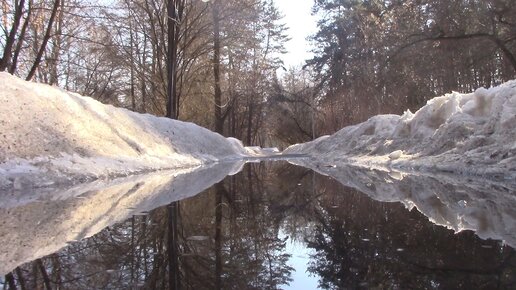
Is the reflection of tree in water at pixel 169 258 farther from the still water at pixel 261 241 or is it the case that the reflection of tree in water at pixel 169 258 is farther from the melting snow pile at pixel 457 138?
the melting snow pile at pixel 457 138

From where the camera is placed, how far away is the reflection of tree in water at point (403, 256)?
9.27ft

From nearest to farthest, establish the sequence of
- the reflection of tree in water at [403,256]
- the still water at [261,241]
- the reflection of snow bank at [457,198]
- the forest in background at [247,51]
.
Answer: the reflection of tree in water at [403,256]
the still water at [261,241]
the reflection of snow bank at [457,198]
the forest in background at [247,51]

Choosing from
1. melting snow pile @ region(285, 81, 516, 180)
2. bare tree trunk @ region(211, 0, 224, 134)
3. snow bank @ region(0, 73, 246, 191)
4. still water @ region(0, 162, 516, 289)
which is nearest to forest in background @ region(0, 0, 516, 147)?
bare tree trunk @ region(211, 0, 224, 134)

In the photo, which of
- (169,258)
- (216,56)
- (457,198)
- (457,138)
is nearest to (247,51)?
(216,56)

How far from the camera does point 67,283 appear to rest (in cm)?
285

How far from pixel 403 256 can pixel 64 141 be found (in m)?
8.46

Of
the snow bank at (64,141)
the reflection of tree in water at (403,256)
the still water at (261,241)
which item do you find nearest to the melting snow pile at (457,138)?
the still water at (261,241)

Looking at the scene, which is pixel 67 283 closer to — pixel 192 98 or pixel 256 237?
pixel 256 237

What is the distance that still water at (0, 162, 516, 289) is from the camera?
9.61 feet

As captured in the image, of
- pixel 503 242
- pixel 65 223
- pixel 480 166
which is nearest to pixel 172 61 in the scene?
pixel 480 166

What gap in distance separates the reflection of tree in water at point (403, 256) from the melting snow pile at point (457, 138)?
13.8ft

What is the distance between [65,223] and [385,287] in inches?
134

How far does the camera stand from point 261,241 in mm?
4219

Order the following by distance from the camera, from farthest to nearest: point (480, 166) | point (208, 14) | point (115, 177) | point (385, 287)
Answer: point (208, 14) < point (115, 177) < point (480, 166) < point (385, 287)
